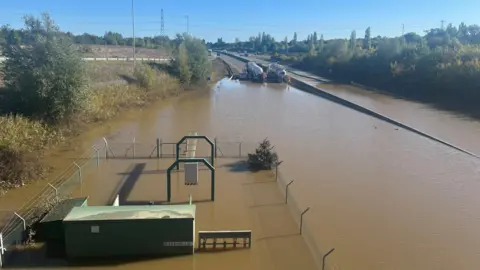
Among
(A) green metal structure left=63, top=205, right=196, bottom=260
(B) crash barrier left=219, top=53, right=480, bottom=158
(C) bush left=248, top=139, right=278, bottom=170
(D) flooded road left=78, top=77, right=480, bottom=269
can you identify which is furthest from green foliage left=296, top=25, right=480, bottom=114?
(A) green metal structure left=63, top=205, right=196, bottom=260

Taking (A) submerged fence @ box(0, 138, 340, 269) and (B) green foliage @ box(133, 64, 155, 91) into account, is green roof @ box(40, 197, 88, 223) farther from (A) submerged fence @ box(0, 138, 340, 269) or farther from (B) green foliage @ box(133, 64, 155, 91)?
(B) green foliage @ box(133, 64, 155, 91)

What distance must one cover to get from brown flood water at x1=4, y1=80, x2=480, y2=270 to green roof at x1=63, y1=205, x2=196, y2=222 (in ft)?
3.41

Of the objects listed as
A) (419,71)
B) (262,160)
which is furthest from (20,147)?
(419,71)

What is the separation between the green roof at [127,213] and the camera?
9.68 meters

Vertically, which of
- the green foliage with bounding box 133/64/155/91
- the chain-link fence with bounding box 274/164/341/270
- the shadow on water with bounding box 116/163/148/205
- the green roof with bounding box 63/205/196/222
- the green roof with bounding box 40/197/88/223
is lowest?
the chain-link fence with bounding box 274/164/341/270

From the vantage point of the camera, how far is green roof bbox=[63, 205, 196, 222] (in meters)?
9.68

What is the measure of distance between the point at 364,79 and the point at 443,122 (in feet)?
104

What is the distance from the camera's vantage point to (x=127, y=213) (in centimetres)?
991

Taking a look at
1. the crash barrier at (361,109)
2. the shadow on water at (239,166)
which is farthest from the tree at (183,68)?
the shadow on water at (239,166)

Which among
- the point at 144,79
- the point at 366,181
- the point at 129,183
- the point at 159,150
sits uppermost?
the point at 144,79

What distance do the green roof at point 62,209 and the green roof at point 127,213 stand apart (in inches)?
21.8

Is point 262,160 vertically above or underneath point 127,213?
underneath

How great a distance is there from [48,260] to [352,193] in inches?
382

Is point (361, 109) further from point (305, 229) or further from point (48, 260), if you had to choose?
point (48, 260)
